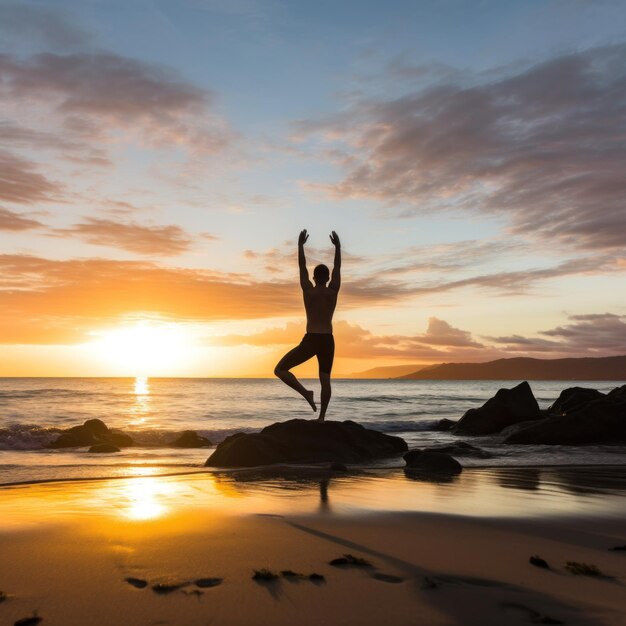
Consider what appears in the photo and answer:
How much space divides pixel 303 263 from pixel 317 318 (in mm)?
955

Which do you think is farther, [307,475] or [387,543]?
[307,475]

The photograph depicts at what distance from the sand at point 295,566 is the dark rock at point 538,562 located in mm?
42

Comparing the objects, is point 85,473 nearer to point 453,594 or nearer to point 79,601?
point 79,601

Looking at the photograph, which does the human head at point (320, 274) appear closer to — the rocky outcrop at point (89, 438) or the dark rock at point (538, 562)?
the dark rock at point (538, 562)

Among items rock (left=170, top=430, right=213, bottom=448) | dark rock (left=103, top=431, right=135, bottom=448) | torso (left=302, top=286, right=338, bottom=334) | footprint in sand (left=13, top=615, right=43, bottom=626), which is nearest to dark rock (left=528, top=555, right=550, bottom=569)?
footprint in sand (left=13, top=615, right=43, bottom=626)

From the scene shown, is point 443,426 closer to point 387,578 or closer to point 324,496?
point 324,496

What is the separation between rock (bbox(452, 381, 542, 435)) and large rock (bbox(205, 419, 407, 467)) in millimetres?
9471

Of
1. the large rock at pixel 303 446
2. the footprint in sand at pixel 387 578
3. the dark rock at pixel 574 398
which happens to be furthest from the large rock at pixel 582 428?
the footprint in sand at pixel 387 578

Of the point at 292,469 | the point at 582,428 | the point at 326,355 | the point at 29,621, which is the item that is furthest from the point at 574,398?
the point at 29,621

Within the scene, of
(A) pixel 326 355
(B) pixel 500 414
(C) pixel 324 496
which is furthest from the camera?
(B) pixel 500 414

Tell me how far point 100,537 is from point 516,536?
3.25m

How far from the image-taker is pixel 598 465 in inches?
411

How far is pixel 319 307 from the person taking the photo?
1016 centimetres

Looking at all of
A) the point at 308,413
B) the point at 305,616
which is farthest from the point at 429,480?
the point at 308,413
